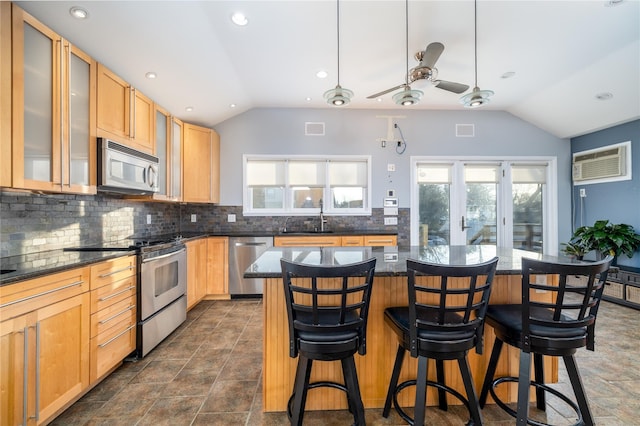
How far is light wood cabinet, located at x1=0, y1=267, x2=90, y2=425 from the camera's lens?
4.46 ft

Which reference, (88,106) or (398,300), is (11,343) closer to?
(88,106)

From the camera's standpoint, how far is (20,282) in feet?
4.58

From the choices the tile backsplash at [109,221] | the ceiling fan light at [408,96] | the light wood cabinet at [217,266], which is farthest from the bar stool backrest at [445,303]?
the light wood cabinet at [217,266]

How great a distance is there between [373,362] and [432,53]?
2419 mm

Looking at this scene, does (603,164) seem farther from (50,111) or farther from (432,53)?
(50,111)

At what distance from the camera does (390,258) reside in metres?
1.87

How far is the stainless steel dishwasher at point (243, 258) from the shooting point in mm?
3943

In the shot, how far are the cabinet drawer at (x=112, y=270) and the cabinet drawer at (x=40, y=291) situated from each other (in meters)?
0.07

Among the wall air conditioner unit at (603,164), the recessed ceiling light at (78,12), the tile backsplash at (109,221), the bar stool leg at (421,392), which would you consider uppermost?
the recessed ceiling light at (78,12)

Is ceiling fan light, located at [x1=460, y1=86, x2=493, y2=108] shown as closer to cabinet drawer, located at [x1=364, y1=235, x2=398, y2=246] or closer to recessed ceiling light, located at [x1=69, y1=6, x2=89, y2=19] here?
cabinet drawer, located at [x1=364, y1=235, x2=398, y2=246]

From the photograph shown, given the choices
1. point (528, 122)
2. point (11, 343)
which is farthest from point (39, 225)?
point (528, 122)

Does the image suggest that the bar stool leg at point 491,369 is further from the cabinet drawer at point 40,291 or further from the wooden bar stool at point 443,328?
the cabinet drawer at point 40,291

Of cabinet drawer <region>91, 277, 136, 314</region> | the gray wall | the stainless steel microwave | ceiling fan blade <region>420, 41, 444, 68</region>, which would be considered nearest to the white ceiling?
ceiling fan blade <region>420, 41, 444, 68</region>

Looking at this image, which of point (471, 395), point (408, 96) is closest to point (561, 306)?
point (471, 395)
